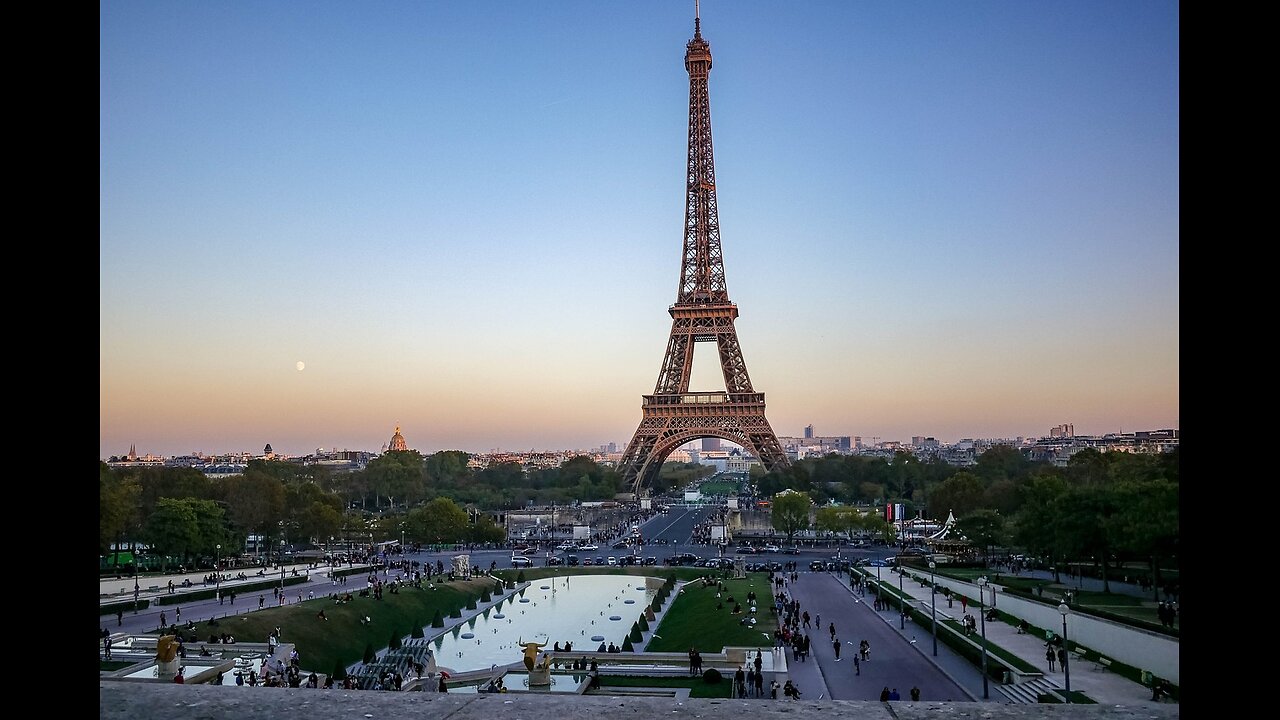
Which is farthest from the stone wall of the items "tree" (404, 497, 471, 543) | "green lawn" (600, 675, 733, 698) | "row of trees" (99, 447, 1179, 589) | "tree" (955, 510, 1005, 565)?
"tree" (404, 497, 471, 543)

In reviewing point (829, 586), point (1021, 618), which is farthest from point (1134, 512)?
point (829, 586)

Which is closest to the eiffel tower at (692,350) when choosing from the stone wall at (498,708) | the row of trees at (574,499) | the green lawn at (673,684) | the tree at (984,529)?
the row of trees at (574,499)

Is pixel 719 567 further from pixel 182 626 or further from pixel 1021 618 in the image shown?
pixel 182 626

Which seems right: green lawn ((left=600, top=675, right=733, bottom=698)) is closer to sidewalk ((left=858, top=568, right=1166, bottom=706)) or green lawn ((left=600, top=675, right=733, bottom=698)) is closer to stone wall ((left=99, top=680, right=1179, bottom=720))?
sidewalk ((left=858, top=568, right=1166, bottom=706))

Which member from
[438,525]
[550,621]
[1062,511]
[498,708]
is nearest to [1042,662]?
[1062,511]

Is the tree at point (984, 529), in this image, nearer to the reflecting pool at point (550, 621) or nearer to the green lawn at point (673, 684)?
the reflecting pool at point (550, 621)

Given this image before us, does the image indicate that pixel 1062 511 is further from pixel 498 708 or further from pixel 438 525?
pixel 438 525
